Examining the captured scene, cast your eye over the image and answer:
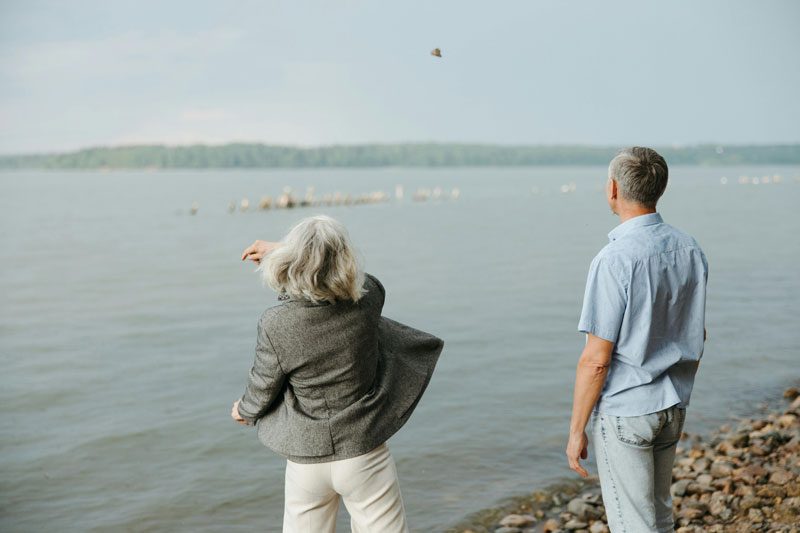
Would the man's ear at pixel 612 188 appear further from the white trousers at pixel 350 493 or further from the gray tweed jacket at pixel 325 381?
the white trousers at pixel 350 493

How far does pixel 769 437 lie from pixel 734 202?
2362 inches

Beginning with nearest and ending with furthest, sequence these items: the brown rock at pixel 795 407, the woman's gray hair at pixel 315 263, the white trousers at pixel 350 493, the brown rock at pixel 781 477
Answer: the woman's gray hair at pixel 315 263, the white trousers at pixel 350 493, the brown rock at pixel 781 477, the brown rock at pixel 795 407

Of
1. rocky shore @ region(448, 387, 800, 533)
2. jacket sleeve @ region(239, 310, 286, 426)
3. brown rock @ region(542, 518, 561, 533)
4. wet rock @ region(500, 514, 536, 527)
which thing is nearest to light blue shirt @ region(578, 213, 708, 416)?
jacket sleeve @ region(239, 310, 286, 426)

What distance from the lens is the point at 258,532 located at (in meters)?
6.54

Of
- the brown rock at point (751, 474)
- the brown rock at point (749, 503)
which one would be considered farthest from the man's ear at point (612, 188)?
the brown rock at point (751, 474)

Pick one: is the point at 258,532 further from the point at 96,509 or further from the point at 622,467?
the point at 622,467

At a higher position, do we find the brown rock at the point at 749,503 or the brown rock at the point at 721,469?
the brown rock at the point at 749,503

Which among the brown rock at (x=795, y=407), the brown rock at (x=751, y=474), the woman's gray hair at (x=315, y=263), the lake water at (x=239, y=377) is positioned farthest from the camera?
the brown rock at (x=795, y=407)

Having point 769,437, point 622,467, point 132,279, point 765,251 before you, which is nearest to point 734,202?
point 765,251

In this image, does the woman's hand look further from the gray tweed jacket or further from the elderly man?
the elderly man

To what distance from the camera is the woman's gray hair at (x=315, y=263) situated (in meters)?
2.85

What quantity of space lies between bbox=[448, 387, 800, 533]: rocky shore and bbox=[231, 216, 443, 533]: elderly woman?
2.70 meters

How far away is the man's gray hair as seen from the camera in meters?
2.91

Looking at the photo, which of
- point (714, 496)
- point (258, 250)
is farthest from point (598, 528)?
point (258, 250)
